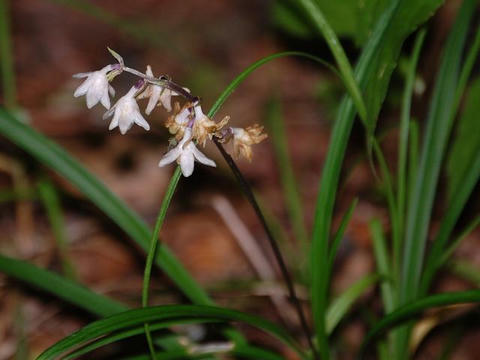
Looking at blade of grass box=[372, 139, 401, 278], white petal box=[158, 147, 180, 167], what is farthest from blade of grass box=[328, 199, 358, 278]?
white petal box=[158, 147, 180, 167]

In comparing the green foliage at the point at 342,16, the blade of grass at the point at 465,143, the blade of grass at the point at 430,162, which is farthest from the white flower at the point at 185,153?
the blade of grass at the point at 465,143

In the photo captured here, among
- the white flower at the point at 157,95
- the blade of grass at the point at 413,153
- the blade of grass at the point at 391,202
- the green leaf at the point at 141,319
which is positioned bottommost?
the green leaf at the point at 141,319

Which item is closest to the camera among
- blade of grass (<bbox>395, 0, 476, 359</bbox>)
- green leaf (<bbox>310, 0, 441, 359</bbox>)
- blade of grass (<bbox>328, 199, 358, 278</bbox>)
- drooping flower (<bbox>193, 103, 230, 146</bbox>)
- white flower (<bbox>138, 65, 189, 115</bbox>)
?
drooping flower (<bbox>193, 103, 230, 146</bbox>)

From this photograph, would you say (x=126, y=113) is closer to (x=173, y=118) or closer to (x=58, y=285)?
(x=173, y=118)

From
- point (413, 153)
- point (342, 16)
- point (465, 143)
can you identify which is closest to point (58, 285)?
point (413, 153)

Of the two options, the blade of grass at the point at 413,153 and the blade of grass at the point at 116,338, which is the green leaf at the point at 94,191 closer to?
the blade of grass at the point at 116,338

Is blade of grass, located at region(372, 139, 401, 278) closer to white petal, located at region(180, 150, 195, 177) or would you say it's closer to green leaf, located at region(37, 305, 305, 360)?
green leaf, located at region(37, 305, 305, 360)

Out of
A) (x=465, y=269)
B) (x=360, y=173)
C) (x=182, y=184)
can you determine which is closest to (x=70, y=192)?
(x=182, y=184)
